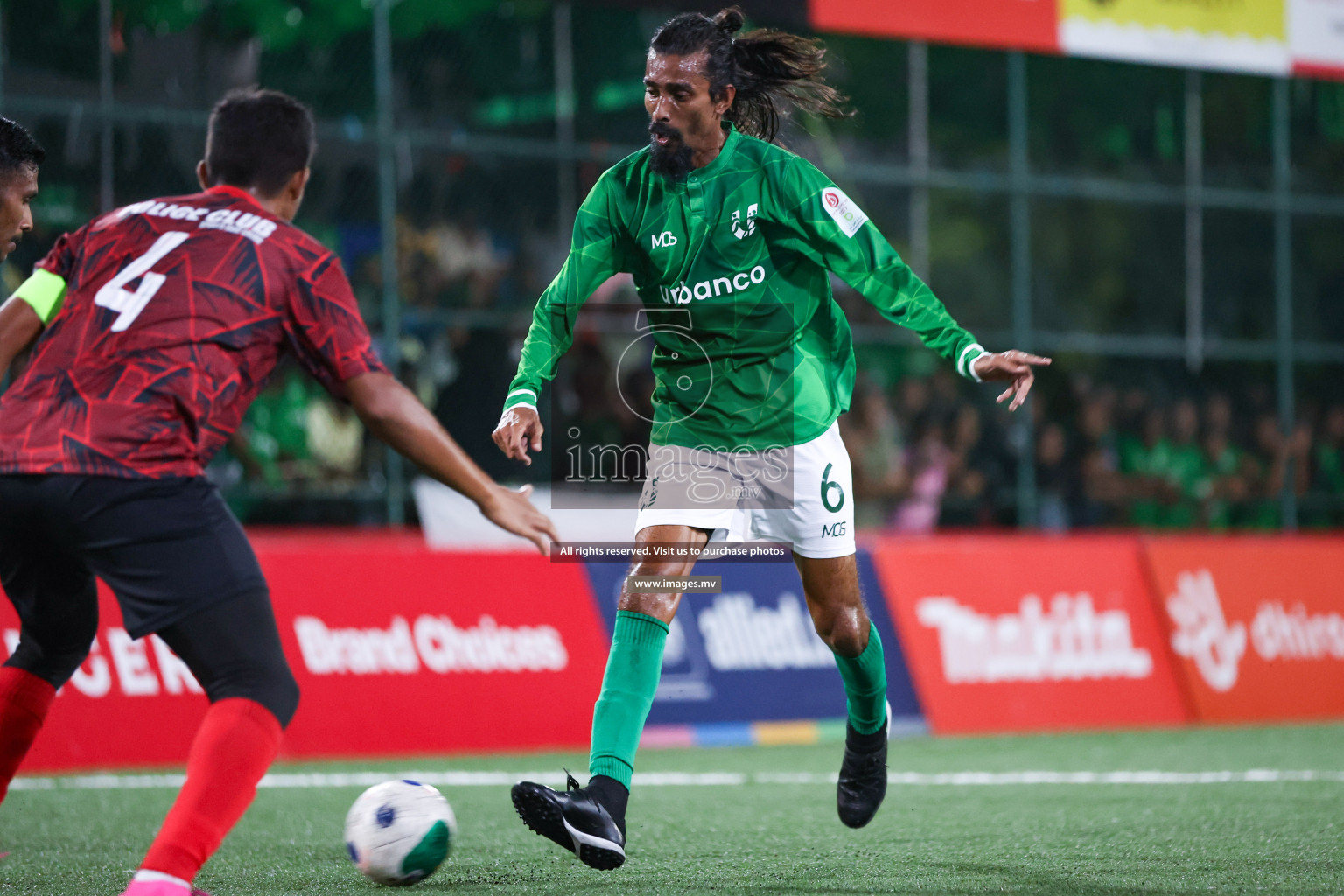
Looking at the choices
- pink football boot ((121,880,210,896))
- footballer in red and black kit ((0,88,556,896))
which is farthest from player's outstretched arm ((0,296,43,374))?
pink football boot ((121,880,210,896))

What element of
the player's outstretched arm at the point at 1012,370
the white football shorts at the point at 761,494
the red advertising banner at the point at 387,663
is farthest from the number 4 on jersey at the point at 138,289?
the red advertising banner at the point at 387,663

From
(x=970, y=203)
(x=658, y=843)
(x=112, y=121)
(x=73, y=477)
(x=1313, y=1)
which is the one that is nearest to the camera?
(x=73, y=477)

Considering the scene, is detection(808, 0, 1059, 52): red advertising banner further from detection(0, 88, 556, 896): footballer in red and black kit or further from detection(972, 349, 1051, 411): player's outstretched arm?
detection(0, 88, 556, 896): footballer in red and black kit

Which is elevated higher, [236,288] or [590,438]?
[236,288]

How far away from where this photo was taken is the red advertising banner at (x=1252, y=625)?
10586mm

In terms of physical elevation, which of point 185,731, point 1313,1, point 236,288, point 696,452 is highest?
point 1313,1

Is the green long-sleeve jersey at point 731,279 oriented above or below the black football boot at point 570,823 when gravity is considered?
above

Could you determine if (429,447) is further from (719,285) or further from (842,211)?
(842,211)

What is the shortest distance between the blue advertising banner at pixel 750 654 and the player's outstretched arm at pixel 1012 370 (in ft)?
14.2

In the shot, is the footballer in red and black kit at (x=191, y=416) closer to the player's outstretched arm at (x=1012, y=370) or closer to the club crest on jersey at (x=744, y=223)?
the club crest on jersey at (x=744, y=223)

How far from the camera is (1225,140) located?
1703 centimetres

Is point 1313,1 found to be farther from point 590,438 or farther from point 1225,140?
point 590,438

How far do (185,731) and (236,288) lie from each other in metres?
4.84

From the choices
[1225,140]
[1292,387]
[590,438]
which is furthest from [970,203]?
[590,438]
